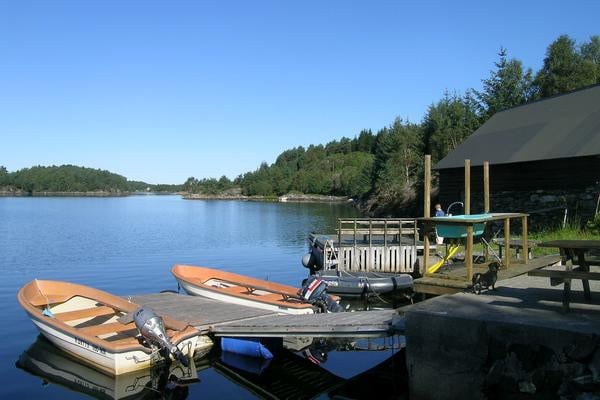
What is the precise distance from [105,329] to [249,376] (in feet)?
10.1

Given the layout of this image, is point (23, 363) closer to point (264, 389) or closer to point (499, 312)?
point (264, 389)

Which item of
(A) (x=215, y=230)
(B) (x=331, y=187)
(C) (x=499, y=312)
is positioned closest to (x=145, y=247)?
(A) (x=215, y=230)

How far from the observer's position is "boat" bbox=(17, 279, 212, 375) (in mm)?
9828

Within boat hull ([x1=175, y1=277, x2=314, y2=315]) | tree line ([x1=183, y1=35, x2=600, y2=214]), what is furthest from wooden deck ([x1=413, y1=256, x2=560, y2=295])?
tree line ([x1=183, y1=35, x2=600, y2=214])

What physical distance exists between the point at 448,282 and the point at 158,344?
5.57m

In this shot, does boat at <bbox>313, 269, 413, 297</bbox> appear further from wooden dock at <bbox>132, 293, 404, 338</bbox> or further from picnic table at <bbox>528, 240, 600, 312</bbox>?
picnic table at <bbox>528, 240, 600, 312</bbox>

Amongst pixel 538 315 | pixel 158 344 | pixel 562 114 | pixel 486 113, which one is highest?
Result: pixel 486 113

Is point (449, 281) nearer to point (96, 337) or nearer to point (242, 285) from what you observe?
point (242, 285)

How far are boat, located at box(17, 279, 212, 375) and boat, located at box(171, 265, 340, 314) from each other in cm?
220

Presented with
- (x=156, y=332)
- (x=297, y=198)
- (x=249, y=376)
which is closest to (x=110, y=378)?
(x=156, y=332)

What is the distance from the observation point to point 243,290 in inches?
590

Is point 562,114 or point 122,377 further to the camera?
point 562,114

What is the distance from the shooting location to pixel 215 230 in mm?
49344

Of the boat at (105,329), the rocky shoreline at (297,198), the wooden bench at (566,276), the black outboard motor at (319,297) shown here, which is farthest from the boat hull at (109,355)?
the rocky shoreline at (297,198)
